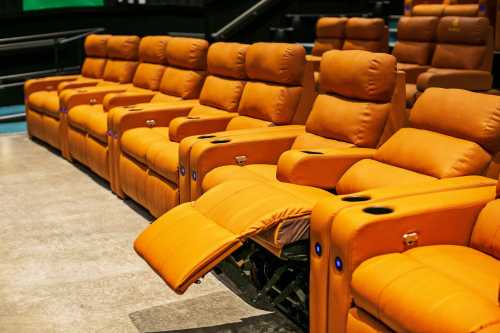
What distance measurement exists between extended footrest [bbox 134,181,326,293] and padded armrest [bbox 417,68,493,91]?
324cm

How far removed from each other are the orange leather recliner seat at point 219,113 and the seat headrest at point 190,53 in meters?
0.45

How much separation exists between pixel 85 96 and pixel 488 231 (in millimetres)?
4461

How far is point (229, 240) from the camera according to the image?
2588 mm

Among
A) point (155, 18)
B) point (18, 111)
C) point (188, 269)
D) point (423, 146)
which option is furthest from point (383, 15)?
point (188, 269)

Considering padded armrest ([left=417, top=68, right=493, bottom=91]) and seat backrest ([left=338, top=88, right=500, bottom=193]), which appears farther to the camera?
padded armrest ([left=417, top=68, right=493, bottom=91])

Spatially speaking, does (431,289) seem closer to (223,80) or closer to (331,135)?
(331,135)

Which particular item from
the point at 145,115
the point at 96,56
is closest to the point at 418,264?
the point at 145,115

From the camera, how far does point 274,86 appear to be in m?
4.23

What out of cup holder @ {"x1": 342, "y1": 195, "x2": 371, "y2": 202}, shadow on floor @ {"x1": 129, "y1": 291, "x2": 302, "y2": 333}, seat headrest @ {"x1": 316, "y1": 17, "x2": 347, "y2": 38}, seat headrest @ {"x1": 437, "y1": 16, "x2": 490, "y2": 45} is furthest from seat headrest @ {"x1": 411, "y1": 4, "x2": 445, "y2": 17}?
cup holder @ {"x1": 342, "y1": 195, "x2": 371, "y2": 202}

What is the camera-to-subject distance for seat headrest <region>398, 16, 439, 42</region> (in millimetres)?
7090

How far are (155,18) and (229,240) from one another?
7735 millimetres

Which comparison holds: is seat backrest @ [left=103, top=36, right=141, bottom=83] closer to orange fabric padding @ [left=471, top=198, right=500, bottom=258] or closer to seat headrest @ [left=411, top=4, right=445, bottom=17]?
seat headrest @ [left=411, top=4, right=445, bottom=17]

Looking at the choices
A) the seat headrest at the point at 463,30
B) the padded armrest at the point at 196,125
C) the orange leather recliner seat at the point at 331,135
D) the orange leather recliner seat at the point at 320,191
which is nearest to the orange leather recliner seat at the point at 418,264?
the orange leather recliner seat at the point at 320,191

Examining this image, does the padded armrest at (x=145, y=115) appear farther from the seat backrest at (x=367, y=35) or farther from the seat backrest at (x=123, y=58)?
the seat backrest at (x=367, y=35)
